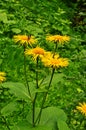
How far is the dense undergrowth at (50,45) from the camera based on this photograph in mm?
3865

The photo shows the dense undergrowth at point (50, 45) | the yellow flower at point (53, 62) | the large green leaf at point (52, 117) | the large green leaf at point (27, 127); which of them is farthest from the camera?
the dense undergrowth at point (50, 45)

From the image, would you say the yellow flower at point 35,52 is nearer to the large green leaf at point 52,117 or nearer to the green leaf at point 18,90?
the green leaf at point 18,90

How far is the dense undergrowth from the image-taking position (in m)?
3.87

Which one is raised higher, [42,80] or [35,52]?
[35,52]

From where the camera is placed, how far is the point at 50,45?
518cm

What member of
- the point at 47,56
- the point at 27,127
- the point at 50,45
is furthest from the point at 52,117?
the point at 50,45

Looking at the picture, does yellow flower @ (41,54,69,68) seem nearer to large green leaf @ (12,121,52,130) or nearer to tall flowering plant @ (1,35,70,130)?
tall flowering plant @ (1,35,70,130)

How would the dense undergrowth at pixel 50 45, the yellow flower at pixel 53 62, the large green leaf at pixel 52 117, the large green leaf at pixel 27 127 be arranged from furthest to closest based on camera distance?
the dense undergrowth at pixel 50 45 → the large green leaf at pixel 52 117 → the large green leaf at pixel 27 127 → the yellow flower at pixel 53 62

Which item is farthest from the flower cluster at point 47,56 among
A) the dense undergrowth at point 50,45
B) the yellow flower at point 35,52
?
the dense undergrowth at point 50,45

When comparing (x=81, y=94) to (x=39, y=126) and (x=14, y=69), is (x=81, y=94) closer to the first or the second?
(x=14, y=69)

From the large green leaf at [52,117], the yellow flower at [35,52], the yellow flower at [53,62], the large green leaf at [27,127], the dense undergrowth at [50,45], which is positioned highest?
the yellow flower at [35,52]

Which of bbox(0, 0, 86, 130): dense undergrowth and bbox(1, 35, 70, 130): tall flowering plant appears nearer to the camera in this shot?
bbox(1, 35, 70, 130): tall flowering plant

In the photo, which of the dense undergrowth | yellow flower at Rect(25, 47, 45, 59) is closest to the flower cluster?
yellow flower at Rect(25, 47, 45, 59)

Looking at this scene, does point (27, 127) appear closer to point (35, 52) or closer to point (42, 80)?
point (42, 80)
